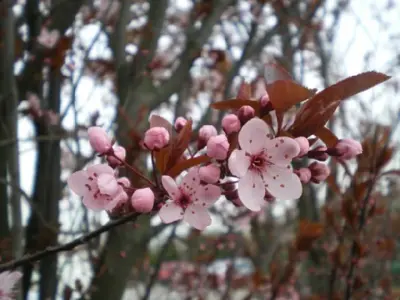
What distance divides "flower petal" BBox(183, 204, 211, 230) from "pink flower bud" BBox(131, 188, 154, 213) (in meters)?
0.09

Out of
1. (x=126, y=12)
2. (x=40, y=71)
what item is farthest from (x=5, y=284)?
(x=126, y=12)

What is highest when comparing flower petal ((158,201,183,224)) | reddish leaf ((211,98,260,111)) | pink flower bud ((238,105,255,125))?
reddish leaf ((211,98,260,111))

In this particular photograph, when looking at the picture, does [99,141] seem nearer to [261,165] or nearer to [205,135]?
[205,135]

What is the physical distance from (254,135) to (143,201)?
0.73 ft

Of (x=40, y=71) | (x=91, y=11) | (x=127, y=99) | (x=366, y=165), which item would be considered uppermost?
(x=91, y=11)

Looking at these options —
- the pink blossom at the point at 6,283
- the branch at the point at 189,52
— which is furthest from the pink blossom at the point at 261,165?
the branch at the point at 189,52

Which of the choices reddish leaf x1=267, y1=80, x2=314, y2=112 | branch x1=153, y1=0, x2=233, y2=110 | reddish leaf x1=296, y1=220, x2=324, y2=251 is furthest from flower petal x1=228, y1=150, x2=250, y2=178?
branch x1=153, y1=0, x2=233, y2=110

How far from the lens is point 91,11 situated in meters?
2.64

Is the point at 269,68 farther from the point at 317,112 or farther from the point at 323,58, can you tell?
the point at 323,58

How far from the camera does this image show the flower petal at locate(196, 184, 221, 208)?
86 cm

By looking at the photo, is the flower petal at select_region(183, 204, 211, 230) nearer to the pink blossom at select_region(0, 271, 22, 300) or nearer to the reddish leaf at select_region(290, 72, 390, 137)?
the reddish leaf at select_region(290, 72, 390, 137)

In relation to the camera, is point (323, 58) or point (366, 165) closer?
point (366, 165)

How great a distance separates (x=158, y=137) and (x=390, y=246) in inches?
81.0

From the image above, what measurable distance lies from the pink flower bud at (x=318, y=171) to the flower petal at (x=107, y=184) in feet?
1.25
